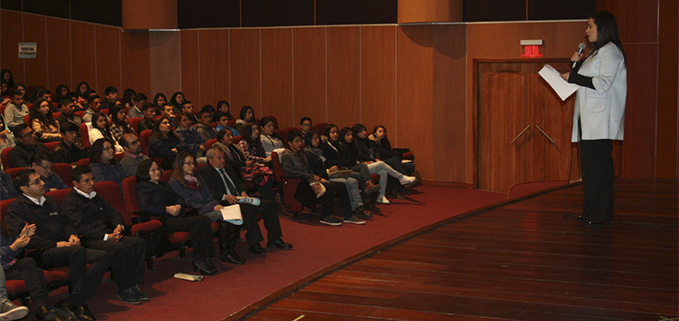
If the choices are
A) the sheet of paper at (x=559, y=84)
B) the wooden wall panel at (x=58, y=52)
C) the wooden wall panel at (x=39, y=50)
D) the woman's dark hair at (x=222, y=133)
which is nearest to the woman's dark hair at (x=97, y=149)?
the woman's dark hair at (x=222, y=133)

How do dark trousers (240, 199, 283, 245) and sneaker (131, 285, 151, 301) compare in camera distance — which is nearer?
sneaker (131, 285, 151, 301)

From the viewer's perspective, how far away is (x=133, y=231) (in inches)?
205

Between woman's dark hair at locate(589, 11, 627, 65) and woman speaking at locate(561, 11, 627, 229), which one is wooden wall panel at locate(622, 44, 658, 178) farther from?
woman's dark hair at locate(589, 11, 627, 65)

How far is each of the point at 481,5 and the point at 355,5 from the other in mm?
1859

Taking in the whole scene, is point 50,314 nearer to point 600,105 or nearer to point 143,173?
point 143,173

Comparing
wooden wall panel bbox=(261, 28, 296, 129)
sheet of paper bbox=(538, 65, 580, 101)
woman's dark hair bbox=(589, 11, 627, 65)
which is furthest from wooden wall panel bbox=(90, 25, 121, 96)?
woman's dark hair bbox=(589, 11, 627, 65)

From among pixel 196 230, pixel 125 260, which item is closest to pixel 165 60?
pixel 196 230

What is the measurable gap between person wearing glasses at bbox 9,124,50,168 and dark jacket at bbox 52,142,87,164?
0.59ft

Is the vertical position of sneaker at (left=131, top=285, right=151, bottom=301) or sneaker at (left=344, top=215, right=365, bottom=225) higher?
sneaker at (left=344, top=215, right=365, bottom=225)

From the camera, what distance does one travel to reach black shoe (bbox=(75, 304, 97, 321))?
4391 millimetres

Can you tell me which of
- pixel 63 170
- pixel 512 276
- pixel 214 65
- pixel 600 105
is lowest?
pixel 512 276

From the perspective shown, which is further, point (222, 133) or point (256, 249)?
point (222, 133)

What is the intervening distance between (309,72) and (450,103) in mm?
2225

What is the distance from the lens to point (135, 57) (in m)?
11.8
